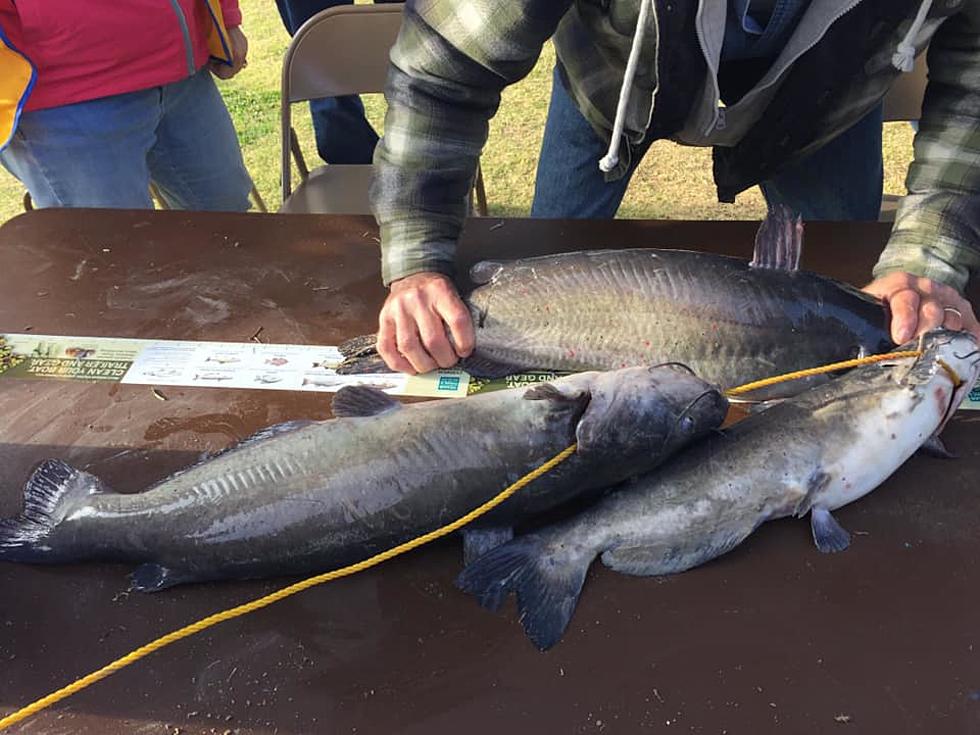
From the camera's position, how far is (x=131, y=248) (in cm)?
184

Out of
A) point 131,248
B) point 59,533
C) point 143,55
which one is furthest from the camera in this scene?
point 143,55

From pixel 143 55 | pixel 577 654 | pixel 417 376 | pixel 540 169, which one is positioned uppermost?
pixel 143 55

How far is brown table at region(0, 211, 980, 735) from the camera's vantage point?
1.02 metres

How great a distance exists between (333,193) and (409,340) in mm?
1337

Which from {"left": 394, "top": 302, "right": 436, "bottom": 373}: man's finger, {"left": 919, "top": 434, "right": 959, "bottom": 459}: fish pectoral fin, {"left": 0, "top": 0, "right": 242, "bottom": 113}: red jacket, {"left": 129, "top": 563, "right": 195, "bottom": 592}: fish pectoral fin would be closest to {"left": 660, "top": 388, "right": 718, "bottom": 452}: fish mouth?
{"left": 919, "top": 434, "right": 959, "bottom": 459}: fish pectoral fin

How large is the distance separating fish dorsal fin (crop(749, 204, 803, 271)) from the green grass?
86.0 inches

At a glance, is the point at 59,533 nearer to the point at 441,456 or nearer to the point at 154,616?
the point at 154,616

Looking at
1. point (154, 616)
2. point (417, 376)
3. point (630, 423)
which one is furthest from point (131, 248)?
point (630, 423)

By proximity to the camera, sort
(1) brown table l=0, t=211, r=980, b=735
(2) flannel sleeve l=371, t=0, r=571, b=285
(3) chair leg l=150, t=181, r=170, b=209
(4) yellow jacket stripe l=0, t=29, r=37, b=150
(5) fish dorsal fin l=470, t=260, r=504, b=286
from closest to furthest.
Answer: (1) brown table l=0, t=211, r=980, b=735, (2) flannel sleeve l=371, t=0, r=571, b=285, (5) fish dorsal fin l=470, t=260, r=504, b=286, (4) yellow jacket stripe l=0, t=29, r=37, b=150, (3) chair leg l=150, t=181, r=170, b=209

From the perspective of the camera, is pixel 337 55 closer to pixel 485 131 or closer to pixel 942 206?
pixel 485 131

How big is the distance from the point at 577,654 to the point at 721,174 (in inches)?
50.4

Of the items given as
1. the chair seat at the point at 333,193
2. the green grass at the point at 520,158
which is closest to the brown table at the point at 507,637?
the chair seat at the point at 333,193

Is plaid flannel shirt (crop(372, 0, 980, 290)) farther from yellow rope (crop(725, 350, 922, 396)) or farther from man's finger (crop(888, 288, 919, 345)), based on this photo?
yellow rope (crop(725, 350, 922, 396))

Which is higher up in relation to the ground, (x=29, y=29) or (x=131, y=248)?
(x=29, y=29)
